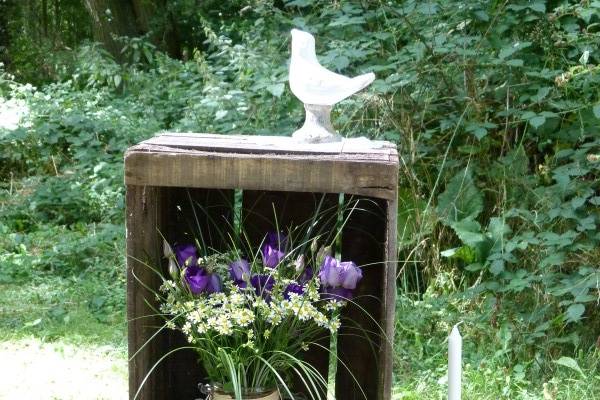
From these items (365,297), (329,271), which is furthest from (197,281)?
(365,297)

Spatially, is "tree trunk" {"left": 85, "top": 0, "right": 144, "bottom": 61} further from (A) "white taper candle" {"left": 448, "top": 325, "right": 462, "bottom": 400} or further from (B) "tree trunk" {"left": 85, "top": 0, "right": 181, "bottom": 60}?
(A) "white taper candle" {"left": 448, "top": 325, "right": 462, "bottom": 400}

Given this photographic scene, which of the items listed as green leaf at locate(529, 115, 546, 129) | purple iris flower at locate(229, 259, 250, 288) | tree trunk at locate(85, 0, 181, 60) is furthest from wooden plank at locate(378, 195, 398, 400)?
tree trunk at locate(85, 0, 181, 60)

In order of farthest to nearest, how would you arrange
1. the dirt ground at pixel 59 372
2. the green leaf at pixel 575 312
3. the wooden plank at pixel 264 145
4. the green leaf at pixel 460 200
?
1. the green leaf at pixel 460 200
2. the dirt ground at pixel 59 372
3. the green leaf at pixel 575 312
4. the wooden plank at pixel 264 145

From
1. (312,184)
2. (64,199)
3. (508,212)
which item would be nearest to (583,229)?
(508,212)

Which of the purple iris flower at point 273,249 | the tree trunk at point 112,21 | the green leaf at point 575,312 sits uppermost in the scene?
the tree trunk at point 112,21

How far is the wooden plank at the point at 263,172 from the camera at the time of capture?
206 cm

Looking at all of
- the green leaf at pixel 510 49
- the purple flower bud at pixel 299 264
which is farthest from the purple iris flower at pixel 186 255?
the green leaf at pixel 510 49

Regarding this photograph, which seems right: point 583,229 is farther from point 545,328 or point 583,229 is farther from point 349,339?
point 349,339

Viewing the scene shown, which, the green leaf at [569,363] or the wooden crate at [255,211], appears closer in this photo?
the wooden crate at [255,211]

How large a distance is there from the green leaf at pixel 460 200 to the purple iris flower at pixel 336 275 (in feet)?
7.23

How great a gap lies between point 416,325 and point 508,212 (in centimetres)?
66

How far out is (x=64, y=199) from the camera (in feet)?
20.9

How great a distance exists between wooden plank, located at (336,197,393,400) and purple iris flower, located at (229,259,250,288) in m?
0.34

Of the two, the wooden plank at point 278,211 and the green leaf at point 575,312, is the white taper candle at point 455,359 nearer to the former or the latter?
the wooden plank at point 278,211
